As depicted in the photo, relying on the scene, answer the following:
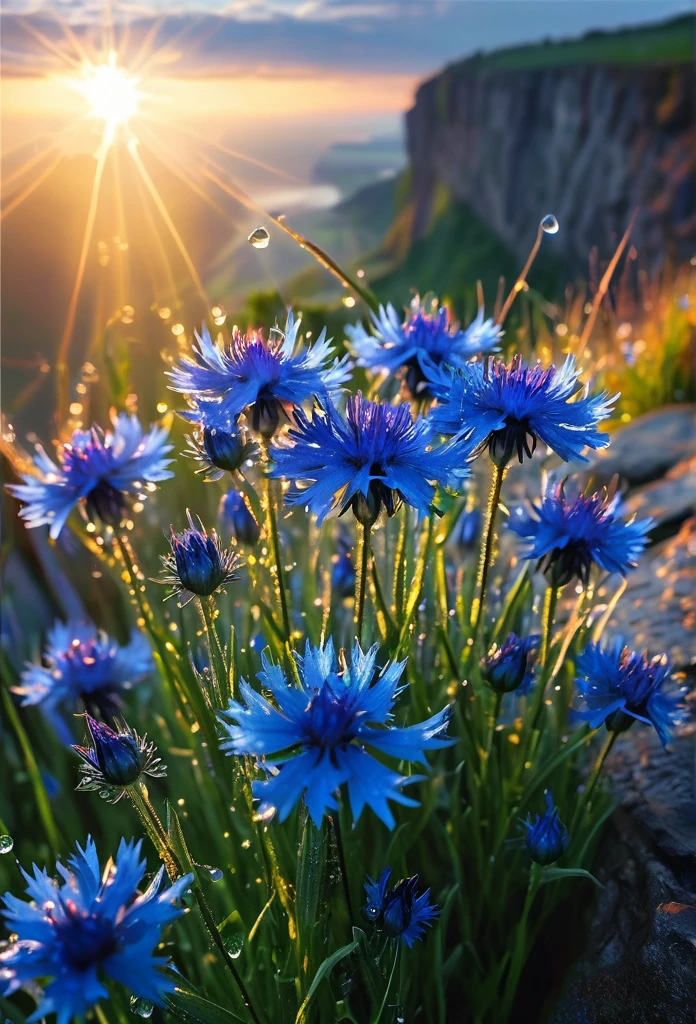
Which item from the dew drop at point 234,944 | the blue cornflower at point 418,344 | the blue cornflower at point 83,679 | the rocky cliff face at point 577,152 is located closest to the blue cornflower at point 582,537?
the blue cornflower at point 418,344

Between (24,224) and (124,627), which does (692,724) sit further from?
(24,224)

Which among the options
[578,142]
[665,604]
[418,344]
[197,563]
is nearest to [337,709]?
[197,563]

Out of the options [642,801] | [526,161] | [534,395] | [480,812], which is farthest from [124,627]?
[526,161]

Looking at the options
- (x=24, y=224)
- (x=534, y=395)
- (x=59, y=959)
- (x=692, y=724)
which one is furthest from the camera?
(x=24, y=224)

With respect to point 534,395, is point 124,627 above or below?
above

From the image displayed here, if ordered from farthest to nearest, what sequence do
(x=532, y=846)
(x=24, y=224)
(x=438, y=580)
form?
(x=24, y=224)
(x=438, y=580)
(x=532, y=846)

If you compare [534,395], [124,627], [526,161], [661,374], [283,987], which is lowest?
[283,987]

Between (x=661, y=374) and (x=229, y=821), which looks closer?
(x=229, y=821)

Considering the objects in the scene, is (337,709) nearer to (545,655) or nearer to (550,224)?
(545,655)
